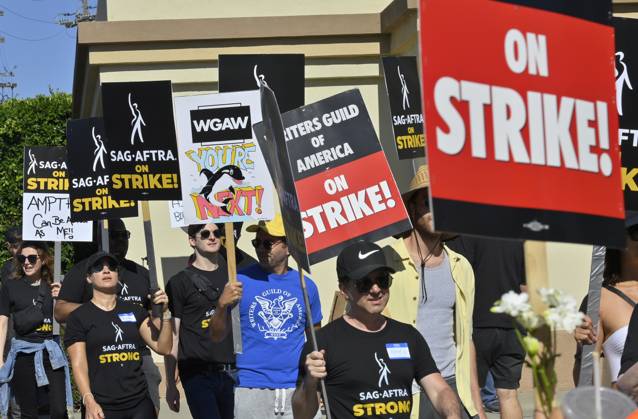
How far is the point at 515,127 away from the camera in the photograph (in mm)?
4125

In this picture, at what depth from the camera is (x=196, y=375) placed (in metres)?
9.26

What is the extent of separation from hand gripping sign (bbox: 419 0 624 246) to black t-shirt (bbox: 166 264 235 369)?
516 cm

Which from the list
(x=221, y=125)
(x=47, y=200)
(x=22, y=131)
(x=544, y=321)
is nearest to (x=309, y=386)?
(x=544, y=321)

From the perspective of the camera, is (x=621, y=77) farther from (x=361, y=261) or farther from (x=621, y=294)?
(x=361, y=261)

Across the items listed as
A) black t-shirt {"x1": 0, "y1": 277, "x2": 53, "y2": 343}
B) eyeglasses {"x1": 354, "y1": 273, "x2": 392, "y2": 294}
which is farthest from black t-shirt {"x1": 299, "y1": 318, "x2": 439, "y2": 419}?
black t-shirt {"x1": 0, "y1": 277, "x2": 53, "y2": 343}

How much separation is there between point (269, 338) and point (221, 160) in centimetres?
139

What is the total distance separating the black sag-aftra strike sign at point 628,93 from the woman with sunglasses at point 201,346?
10.8ft

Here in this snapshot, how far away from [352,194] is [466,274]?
31.1 inches

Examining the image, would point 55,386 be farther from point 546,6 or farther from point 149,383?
point 546,6

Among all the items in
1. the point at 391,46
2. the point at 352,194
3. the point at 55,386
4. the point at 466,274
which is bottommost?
the point at 55,386

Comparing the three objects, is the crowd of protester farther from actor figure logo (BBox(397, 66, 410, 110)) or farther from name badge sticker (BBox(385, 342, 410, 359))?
actor figure logo (BBox(397, 66, 410, 110))

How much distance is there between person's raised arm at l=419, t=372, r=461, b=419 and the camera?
607 centimetres

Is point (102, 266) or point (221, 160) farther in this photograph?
point (102, 266)

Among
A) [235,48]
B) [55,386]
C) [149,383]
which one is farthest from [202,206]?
[235,48]
